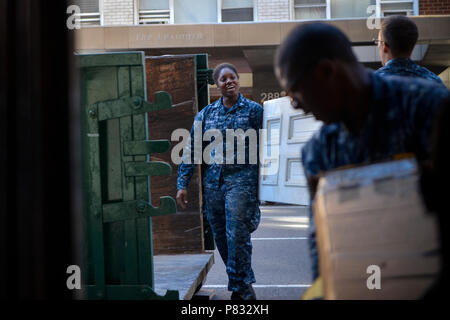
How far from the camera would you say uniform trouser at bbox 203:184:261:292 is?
4.73 m

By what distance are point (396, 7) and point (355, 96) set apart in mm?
14865

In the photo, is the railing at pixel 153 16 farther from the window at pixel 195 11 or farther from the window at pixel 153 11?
the window at pixel 195 11

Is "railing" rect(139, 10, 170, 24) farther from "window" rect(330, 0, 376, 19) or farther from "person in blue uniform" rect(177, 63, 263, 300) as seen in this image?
"person in blue uniform" rect(177, 63, 263, 300)

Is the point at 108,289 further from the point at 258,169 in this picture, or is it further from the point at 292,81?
the point at 292,81

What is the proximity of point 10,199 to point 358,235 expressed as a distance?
1059mm

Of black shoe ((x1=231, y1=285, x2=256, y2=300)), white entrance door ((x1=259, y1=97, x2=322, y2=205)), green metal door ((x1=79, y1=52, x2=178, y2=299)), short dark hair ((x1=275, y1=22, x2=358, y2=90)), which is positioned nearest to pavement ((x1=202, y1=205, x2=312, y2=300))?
black shoe ((x1=231, y1=285, x2=256, y2=300))

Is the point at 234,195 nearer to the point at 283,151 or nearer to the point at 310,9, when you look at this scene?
the point at 283,151

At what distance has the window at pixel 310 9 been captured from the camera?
15.4 meters

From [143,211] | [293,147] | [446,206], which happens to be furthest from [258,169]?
[446,206]

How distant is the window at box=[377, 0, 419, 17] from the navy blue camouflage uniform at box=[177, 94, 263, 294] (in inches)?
456

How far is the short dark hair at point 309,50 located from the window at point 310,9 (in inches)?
560

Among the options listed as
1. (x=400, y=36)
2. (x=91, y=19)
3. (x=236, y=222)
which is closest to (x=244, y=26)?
(x=91, y=19)

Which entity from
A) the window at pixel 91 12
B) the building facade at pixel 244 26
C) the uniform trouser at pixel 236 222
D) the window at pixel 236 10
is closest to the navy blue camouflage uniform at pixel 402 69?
the uniform trouser at pixel 236 222

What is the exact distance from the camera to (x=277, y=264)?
22.8ft
